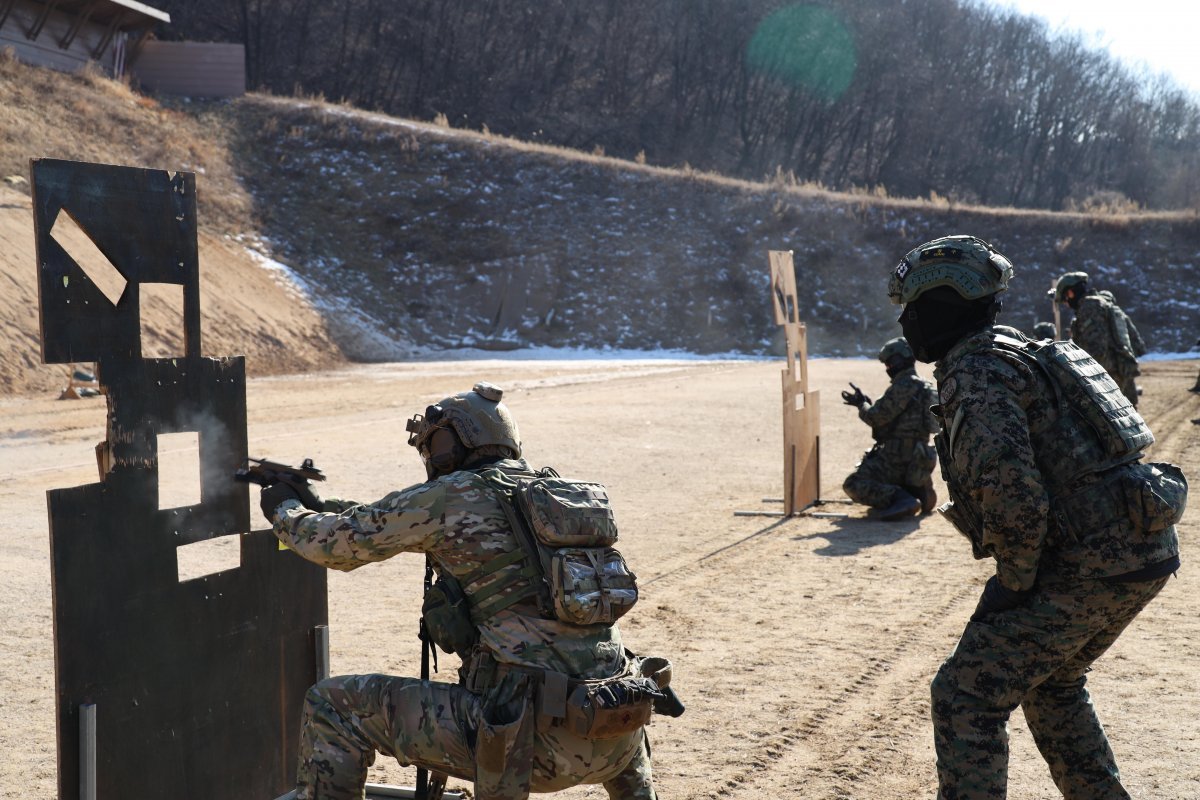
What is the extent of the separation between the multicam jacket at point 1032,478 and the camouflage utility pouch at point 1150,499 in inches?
0.9

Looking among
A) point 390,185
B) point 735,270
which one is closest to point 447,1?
point 390,185

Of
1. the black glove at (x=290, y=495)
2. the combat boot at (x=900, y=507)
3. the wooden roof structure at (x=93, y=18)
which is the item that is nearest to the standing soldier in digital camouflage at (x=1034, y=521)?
the black glove at (x=290, y=495)

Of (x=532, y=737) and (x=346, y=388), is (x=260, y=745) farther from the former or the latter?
(x=346, y=388)

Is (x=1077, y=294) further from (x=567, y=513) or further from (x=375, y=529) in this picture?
(x=375, y=529)

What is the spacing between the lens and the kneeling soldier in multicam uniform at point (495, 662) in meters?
2.97

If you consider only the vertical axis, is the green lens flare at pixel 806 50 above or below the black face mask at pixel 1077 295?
above

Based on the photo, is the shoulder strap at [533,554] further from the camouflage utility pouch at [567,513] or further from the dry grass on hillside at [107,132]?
the dry grass on hillside at [107,132]

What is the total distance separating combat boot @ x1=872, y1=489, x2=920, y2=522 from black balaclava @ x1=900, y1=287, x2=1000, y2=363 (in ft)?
19.7

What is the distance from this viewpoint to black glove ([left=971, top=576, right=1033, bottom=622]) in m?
3.15

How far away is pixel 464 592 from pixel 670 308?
90.5 ft

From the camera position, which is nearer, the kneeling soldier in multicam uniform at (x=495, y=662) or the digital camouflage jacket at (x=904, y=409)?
the kneeling soldier in multicam uniform at (x=495, y=662)

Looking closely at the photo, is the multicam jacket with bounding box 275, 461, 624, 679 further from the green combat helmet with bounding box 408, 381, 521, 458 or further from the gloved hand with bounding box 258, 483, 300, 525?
the gloved hand with bounding box 258, 483, 300, 525

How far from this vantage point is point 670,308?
30.5 meters

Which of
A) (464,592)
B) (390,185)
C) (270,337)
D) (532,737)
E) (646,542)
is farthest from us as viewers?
(390,185)
